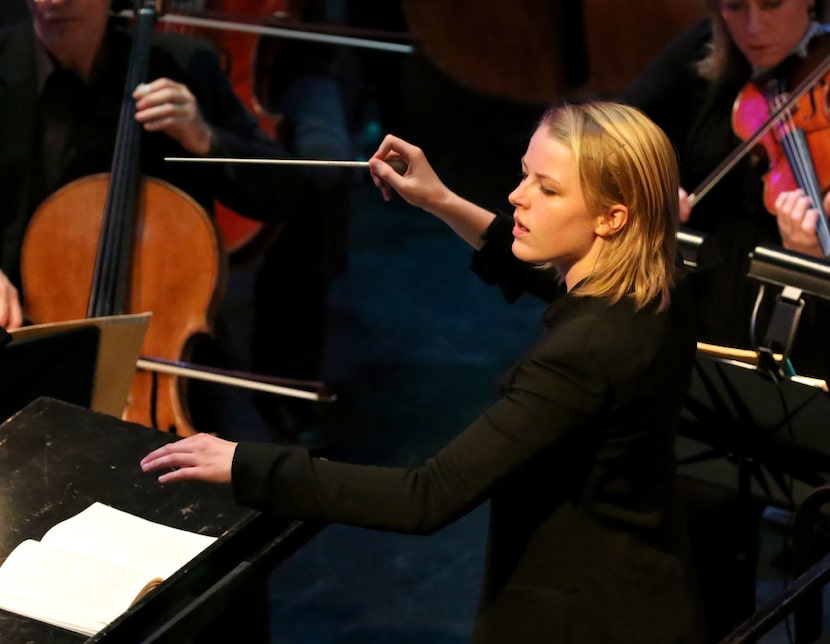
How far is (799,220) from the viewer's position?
7.05 ft

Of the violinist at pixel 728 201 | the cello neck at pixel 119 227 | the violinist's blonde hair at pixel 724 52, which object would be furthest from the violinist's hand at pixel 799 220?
the cello neck at pixel 119 227

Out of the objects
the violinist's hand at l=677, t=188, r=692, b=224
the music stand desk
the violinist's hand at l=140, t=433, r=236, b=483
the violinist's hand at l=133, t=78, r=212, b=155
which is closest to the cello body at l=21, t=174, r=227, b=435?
the violinist's hand at l=133, t=78, r=212, b=155

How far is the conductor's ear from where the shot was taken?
1.31 metres

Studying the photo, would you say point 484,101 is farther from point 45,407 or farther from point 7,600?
point 7,600

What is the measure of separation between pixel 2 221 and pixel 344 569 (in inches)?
36.9

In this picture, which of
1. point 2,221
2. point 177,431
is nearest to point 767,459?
point 177,431

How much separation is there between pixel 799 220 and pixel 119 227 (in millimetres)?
1134

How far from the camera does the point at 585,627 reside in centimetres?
136

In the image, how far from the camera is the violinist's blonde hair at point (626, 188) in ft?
4.27

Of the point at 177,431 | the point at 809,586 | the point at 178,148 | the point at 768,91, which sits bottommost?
the point at 177,431

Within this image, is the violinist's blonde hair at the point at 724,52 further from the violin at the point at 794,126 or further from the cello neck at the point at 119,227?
the cello neck at the point at 119,227

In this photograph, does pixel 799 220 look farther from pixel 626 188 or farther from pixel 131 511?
pixel 131 511

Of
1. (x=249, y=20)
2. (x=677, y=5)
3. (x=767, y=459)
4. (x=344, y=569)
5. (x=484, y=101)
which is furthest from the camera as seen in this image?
(x=484, y=101)

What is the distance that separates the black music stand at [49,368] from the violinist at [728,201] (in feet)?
3.25
